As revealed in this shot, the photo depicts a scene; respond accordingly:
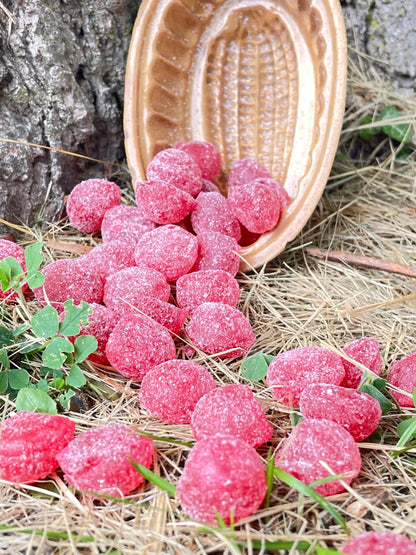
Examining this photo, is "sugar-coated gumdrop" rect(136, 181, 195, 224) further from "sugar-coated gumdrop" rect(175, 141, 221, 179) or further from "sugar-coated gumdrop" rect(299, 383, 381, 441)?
"sugar-coated gumdrop" rect(299, 383, 381, 441)

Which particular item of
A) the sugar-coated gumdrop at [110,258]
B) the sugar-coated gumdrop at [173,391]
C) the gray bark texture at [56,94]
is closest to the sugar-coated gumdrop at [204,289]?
the sugar-coated gumdrop at [110,258]

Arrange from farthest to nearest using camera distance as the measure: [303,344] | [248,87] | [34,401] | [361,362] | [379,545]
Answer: [248,87]
[303,344]
[361,362]
[34,401]
[379,545]

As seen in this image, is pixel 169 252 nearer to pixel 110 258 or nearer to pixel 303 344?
pixel 110 258

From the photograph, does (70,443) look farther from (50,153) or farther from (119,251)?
(50,153)

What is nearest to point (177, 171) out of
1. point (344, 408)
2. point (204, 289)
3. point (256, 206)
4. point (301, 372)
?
point (256, 206)

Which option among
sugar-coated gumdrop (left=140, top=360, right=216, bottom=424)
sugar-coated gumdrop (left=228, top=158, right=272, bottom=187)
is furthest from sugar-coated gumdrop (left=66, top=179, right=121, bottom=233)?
sugar-coated gumdrop (left=140, top=360, right=216, bottom=424)

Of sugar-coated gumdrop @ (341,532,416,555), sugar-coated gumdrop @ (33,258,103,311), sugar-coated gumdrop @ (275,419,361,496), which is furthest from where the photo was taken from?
sugar-coated gumdrop @ (33,258,103,311)
